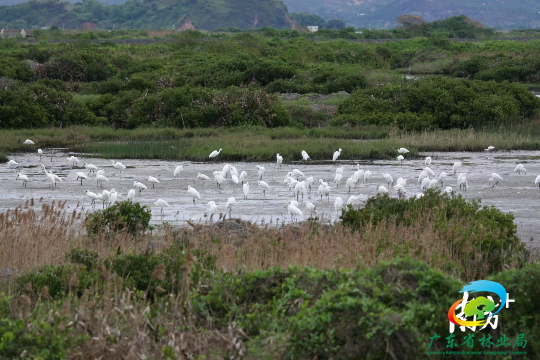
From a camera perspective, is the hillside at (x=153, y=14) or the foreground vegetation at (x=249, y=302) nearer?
the foreground vegetation at (x=249, y=302)

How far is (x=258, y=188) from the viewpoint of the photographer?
1861 cm

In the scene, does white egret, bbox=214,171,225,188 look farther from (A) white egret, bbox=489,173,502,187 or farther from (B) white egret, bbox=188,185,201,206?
(A) white egret, bbox=489,173,502,187

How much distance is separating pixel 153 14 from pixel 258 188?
495 feet

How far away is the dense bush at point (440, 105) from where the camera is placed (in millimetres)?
29891

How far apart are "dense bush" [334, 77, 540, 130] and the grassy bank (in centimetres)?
99

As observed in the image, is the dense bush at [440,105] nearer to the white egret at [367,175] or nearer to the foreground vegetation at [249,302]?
the white egret at [367,175]

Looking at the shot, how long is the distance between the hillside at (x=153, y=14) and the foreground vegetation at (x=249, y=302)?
454ft

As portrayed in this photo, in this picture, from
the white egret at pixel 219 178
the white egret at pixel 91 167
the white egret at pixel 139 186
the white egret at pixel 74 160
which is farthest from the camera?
the white egret at pixel 74 160

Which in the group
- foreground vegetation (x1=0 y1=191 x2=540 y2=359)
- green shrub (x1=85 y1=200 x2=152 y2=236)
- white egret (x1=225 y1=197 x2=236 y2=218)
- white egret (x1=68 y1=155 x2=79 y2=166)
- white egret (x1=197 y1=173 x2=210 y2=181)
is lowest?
white egret (x1=68 y1=155 x2=79 y2=166)

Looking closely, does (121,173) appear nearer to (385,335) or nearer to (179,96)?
(179,96)

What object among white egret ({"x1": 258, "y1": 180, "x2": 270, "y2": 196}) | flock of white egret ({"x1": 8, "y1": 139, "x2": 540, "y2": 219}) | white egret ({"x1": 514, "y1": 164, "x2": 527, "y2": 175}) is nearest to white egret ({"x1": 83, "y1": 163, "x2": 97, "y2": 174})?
flock of white egret ({"x1": 8, "y1": 139, "x2": 540, "y2": 219})

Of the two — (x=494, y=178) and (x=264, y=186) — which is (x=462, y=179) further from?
(x=264, y=186)

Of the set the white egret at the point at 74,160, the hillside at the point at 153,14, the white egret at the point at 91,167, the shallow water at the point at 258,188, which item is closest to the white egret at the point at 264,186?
the shallow water at the point at 258,188

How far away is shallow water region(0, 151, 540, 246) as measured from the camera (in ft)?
51.0
